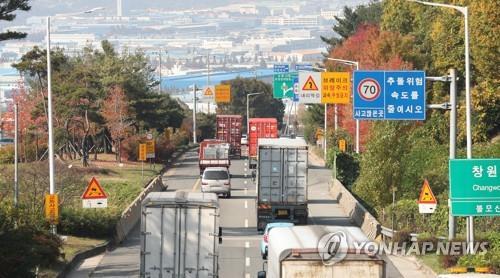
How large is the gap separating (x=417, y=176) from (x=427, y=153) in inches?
262

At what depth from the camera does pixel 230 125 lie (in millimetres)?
94062

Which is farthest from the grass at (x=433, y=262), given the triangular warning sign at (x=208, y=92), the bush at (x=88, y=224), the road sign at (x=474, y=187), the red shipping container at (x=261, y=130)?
the triangular warning sign at (x=208, y=92)

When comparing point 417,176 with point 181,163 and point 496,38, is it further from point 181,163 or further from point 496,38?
point 181,163

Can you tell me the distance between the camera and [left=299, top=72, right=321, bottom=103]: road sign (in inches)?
2496

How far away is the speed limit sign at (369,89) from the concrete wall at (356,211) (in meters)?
5.36

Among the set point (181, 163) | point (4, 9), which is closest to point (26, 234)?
point (4, 9)

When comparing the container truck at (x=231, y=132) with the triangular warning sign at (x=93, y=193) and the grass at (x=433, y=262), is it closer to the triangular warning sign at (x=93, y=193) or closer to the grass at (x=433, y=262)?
the triangular warning sign at (x=93, y=193)

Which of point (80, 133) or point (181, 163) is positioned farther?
point (181, 163)

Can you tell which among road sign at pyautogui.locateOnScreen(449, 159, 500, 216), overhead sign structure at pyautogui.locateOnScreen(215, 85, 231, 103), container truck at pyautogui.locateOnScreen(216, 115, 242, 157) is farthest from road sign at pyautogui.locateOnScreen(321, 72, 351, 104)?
overhead sign structure at pyautogui.locateOnScreen(215, 85, 231, 103)

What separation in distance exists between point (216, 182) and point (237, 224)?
35.1ft

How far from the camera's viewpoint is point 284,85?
76.9 meters

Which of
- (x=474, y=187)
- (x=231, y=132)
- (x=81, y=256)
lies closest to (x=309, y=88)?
(x=81, y=256)

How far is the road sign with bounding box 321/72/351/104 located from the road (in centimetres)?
521

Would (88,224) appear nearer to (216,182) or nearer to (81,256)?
(81,256)
